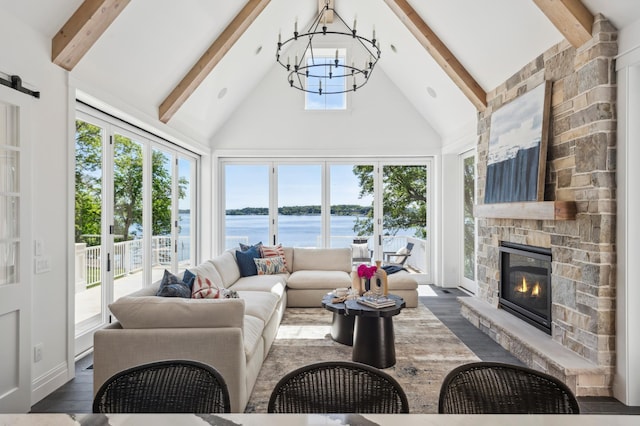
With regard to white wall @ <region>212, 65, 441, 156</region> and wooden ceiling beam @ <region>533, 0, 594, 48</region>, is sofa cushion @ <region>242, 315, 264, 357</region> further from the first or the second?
white wall @ <region>212, 65, 441, 156</region>

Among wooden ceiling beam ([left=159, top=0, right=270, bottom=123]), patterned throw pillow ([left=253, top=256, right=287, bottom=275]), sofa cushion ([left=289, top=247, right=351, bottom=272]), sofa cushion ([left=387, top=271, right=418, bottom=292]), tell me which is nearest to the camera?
wooden ceiling beam ([left=159, top=0, right=270, bottom=123])

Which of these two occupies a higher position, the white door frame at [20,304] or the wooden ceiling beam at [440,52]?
the wooden ceiling beam at [440,52]

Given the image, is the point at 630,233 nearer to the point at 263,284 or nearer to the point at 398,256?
the point at 263,284

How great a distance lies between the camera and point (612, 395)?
274 centimetres

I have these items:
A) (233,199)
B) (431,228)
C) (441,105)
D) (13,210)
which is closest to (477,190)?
(441,105)

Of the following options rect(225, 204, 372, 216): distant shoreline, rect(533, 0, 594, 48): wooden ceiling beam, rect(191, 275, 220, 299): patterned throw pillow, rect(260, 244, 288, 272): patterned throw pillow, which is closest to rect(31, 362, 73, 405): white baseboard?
rect(191, 275, 220, 299): patterned throw pillow

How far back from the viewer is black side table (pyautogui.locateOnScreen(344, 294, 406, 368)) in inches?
127

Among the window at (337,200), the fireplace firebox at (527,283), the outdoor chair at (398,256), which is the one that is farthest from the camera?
the window at (337,200)

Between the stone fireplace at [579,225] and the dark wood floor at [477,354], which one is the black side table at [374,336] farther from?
the stone fireplace at [579,225]

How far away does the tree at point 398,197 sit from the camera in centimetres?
685

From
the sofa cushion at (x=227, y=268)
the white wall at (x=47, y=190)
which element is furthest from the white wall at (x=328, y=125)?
the white wall at (x=47, y=190)

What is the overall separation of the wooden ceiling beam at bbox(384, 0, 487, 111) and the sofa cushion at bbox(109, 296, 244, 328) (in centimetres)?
378

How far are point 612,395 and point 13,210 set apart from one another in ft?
14.1

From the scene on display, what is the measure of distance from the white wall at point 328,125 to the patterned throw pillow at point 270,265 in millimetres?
2075
